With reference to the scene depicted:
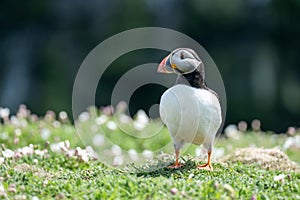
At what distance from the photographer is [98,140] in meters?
9.45

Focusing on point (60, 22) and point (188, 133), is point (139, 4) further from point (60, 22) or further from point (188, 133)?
point (188, 133)

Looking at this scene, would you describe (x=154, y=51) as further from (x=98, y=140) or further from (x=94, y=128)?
(x=98, y=140)

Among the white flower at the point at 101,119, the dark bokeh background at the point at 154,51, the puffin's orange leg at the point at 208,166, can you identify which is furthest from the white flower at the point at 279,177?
the dark bokeh background at the point at 154,51

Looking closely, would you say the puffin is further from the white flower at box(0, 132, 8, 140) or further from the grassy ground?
the white flower at box(0, 132, 8, 140)

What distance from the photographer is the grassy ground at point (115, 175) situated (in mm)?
5625

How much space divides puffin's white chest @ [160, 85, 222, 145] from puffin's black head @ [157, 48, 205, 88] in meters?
0.10

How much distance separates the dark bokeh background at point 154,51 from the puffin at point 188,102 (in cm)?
1019

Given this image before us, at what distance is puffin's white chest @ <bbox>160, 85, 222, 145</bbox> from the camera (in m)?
6.10

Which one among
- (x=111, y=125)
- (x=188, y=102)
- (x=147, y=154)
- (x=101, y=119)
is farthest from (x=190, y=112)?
(x=101, y=119)

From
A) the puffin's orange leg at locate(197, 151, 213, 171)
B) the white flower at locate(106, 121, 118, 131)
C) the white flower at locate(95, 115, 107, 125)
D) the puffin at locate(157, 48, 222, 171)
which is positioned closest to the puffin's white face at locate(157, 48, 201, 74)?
the puffin at locate(157, 48, 222, 171)

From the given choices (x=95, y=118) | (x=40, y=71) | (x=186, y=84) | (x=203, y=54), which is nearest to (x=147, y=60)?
(x=203, y=54)

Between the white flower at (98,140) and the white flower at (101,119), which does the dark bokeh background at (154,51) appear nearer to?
the white flower at (101,119)

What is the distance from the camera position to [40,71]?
18562 millimetres

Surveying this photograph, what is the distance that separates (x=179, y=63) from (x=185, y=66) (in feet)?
0.24
